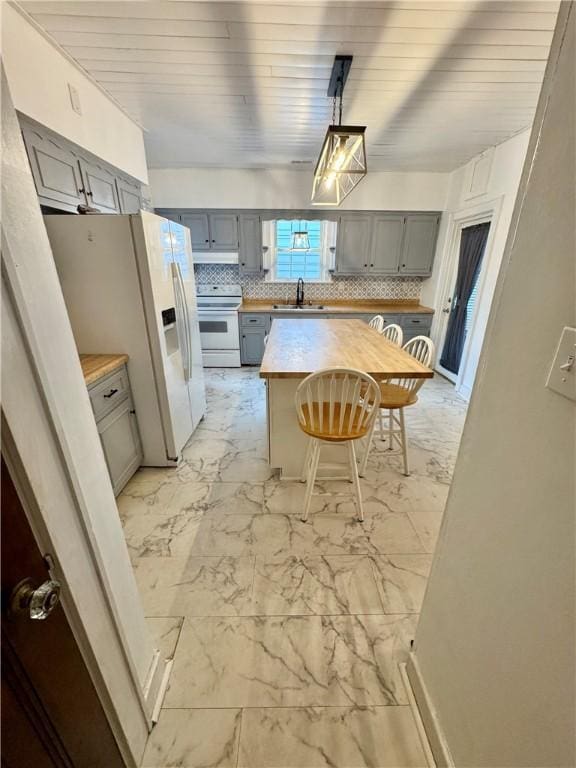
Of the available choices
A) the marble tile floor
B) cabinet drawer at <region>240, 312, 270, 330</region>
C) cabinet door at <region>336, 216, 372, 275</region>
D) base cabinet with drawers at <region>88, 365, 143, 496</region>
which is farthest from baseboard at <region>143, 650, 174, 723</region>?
cabinet door at <region>336, 216, 372, 275</region>

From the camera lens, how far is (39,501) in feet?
1.98

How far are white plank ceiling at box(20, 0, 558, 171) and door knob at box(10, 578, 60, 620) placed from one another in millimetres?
2462

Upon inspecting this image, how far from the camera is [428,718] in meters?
1.02

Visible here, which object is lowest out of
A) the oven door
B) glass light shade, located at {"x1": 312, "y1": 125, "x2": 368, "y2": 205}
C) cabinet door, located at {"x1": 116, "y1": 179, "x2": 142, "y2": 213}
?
the oven door

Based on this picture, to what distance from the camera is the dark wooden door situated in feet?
1.74

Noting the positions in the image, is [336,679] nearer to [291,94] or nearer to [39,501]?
[39,501]

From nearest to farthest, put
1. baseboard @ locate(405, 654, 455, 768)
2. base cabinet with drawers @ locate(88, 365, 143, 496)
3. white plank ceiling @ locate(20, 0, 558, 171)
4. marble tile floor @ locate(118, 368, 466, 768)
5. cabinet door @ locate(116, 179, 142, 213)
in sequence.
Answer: baseboard @ locate(405, 654, 455, 768) < marble tile floor @ locate(118, 368, 466, 768) < white plank ceiling @ locate(20, 0, 558, 171) < base cabinet with drawers @ locate(88, 365, 143, 496) < cabinet door @ locate(116, 179, 142, 213)

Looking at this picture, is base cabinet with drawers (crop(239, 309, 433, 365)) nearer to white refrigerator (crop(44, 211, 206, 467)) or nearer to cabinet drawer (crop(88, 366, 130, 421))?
white refrigerator (crop(44, 211, 206, 467))

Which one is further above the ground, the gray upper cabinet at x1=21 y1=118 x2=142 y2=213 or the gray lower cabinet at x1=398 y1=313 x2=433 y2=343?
the gray upper cabinet at x1=21 y1=118 x2=142 y2=213

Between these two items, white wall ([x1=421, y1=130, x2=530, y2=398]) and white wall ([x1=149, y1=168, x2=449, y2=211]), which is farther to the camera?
white wall ([x1=149, y1=168, x2=449, y2=211])

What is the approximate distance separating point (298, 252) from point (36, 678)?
5.07m

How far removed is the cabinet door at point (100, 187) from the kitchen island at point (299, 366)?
5.50 ft

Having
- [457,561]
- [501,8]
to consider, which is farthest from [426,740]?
[501,8]

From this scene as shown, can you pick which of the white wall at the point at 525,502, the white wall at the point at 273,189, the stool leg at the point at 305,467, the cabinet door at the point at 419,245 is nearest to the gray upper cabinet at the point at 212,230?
the white wall at the point at 273,189
